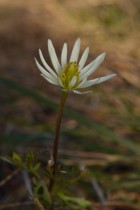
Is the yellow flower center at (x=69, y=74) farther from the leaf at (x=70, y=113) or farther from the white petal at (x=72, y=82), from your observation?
the leaf at (x=70, y=113)

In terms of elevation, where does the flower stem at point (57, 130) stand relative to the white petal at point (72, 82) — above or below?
below

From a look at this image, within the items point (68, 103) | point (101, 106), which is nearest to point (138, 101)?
point (101, 106)

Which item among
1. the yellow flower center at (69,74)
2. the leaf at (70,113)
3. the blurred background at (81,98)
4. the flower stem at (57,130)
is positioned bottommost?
the blurred background at (81,98)

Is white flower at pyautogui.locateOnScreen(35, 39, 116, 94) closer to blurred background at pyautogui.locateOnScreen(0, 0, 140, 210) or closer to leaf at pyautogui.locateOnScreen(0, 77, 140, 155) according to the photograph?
blurred background at pyautogui.locateOnScreen(0, 0, 140, 210)

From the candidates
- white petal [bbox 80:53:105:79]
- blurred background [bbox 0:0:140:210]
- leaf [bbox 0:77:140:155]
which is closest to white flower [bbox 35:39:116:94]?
white petal [bbox 80:53:105:79]

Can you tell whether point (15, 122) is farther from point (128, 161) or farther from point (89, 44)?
point (89, 44)

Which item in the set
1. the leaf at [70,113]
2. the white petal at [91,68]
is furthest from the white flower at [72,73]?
the leaf at [70,113]

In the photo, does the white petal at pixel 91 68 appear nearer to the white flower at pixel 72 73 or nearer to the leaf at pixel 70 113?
the white flower at pixel 72 73

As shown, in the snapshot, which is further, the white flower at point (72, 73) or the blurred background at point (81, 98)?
the blurred background at point (81, 98)
